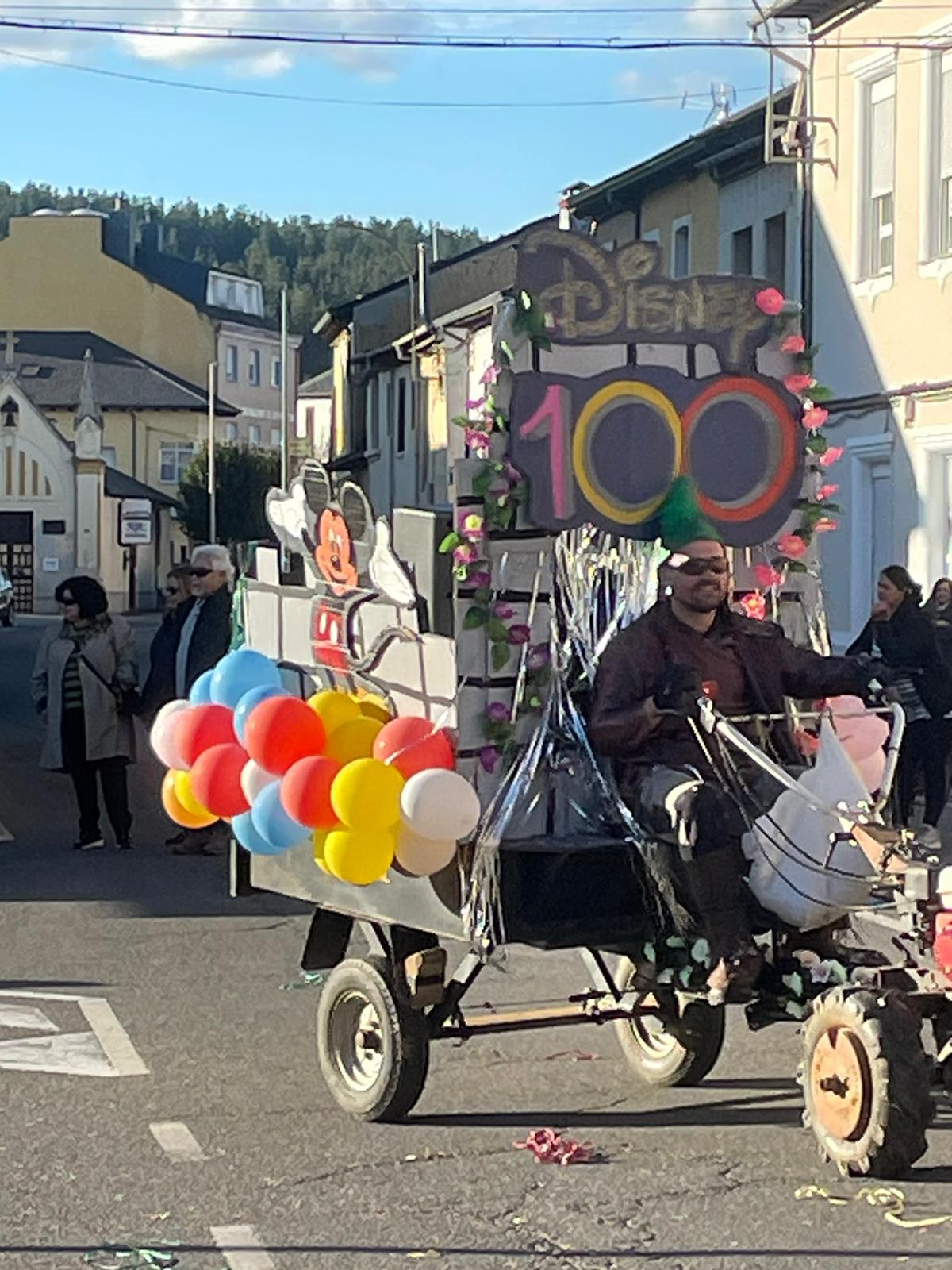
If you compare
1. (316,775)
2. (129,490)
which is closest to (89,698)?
(316,775)

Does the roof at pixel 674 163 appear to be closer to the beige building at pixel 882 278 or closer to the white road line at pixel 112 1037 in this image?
Answer: the beige building at pixel 882 278

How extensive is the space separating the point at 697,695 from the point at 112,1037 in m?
3.02

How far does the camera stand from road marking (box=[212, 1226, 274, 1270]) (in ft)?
18.7

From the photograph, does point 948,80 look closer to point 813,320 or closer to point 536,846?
point 813,320

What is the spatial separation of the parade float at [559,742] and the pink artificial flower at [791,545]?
10mm

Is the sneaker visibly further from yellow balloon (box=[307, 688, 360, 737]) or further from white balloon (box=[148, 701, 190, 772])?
yellow balloon (box=[307, 688, 360, 737])

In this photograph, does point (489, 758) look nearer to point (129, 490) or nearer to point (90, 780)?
point (90, 780)

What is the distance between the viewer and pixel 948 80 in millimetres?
20875

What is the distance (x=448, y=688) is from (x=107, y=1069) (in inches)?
86.0

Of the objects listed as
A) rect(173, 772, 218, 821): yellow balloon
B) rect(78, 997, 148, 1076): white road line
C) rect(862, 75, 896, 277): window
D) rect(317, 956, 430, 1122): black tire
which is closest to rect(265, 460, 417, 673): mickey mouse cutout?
rect(173, 772, 218, 821): yellow balloon

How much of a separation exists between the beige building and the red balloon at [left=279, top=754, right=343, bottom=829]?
14.5m

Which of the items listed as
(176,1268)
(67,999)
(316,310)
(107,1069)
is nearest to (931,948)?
(176,1268)

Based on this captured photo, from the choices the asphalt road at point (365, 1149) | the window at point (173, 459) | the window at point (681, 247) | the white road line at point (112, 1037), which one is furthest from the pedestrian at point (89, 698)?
the window at point (173, 459)

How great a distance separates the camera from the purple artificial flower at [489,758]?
7047 mm
